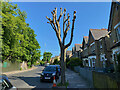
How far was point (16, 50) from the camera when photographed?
22531 mm

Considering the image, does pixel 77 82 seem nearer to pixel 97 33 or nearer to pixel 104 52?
pixel 104 52

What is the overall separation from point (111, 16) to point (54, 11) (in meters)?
9.22

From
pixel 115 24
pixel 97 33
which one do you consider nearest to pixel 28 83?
pixel 115 24

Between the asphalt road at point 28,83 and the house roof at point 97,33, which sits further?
the house roof at point 97,33

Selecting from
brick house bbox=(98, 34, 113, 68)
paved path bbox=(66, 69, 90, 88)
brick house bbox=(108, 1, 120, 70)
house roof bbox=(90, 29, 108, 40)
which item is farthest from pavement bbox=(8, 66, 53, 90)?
house roof bbox=(90, 29, 108, 40)

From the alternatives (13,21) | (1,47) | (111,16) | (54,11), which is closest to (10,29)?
(13,21)

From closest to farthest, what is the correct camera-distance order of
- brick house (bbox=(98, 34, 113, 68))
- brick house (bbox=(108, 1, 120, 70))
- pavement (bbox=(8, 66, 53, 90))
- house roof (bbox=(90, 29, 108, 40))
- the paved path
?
the paved path → pavement (bbox=(8, 66, 53, 90)) → brick house (bbox=(108, 1, 120, 70)) → brick house (bbox=(98, 34, 113, 68)) → house roof (bbox=(90, 29, 108, 40))

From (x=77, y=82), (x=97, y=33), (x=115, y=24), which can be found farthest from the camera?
(x=97, y=33)

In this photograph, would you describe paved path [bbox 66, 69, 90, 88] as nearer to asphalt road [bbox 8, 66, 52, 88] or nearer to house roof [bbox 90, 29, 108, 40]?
asphalt road [bbox 8, 66, 52, 88]

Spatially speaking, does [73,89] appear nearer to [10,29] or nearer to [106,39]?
[106,39]

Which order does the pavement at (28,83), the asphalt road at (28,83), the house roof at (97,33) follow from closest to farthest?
1. the pavement at (28,83)
2. the asphalt road at (28,83)
3. the house roof at (97,33)

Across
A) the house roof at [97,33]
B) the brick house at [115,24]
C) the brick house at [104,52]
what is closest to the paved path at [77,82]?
the brick house at [115,24]

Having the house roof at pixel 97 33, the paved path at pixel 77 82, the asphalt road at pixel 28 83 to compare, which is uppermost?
the house roof at pixel 97 33

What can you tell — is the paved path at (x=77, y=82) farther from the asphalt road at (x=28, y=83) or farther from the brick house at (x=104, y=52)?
the brick house at (x=104, y=52)
